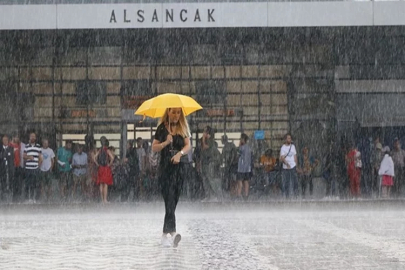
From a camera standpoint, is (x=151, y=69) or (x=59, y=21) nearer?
(x=59, y=21)

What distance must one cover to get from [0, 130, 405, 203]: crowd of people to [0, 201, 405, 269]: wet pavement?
13.6ft

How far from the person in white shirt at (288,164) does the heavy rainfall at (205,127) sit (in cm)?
5

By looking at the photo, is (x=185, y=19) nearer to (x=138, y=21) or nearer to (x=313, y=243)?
(x=138, y=21)

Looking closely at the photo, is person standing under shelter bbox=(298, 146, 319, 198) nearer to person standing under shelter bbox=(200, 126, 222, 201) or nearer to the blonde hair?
person standing under shelter bbox=(200, 126, 222, 201)

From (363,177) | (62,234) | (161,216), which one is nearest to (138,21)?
(363,177)

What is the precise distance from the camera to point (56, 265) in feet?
28.5

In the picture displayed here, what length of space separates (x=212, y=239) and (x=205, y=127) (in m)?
15.9

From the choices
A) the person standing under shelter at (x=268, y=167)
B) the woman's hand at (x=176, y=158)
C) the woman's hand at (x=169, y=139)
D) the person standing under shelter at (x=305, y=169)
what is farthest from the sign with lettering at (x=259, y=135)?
the woman's hand at (x=176, y=158)

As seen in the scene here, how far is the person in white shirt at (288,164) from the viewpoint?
23.0m

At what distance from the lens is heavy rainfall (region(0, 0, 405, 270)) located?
40.9 ft

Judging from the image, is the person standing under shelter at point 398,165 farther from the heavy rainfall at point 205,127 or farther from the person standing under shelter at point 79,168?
the person standing under shelter at point 79,168

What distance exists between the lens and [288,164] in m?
23.1

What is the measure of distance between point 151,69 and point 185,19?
535cm

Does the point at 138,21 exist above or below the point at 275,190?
above
